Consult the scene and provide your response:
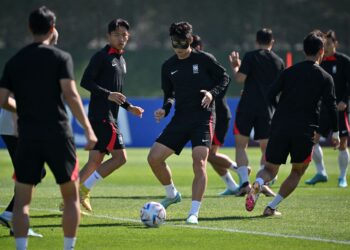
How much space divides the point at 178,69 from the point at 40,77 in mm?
3771

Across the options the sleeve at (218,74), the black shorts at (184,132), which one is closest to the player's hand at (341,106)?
the sleeve at (218,74)

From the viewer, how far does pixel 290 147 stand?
12000 millimetres

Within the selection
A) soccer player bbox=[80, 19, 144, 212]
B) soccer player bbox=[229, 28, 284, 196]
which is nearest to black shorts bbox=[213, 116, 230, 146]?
soccer player bbox=[229, 28, 284, 196]

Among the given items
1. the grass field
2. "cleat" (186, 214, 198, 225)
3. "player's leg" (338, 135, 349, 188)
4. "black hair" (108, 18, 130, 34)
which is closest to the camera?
the grass field

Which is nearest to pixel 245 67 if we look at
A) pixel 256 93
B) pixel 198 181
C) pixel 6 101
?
pixel 256 93

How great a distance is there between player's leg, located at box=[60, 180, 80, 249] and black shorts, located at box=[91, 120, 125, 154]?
419 centimetres

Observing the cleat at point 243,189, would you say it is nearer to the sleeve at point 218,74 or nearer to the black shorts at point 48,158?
the sleeve at point 218,74

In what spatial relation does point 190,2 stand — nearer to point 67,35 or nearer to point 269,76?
point 67,35

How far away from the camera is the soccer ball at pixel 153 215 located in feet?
→ 36.4

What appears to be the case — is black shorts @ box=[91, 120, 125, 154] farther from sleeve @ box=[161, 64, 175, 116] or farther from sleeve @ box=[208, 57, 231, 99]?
sleeve @ box=[208, 57, 231, 99]

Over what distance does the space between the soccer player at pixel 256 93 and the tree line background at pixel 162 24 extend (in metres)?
26.4

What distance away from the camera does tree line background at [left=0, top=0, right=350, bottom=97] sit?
42406mm

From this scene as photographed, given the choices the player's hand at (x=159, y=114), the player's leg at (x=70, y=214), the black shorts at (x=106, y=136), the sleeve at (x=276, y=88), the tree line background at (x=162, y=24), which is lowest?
the tree line background at (x=162, y=24)

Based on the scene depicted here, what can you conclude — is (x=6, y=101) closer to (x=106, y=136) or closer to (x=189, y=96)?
(x=189, y=96)
